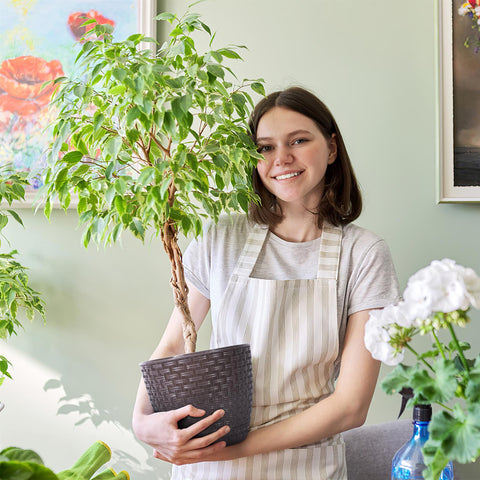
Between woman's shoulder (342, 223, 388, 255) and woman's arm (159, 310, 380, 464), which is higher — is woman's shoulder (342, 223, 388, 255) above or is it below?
above

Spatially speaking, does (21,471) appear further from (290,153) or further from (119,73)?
(290,153)

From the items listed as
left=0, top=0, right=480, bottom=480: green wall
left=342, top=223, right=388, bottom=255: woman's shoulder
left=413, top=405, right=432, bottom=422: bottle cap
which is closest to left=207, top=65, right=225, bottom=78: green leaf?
left=342, top=223, right=388, bottom=255: woman's shoulder

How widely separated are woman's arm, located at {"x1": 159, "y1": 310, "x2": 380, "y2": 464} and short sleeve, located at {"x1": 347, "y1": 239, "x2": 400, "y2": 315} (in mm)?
79

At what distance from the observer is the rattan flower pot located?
3.16 feet

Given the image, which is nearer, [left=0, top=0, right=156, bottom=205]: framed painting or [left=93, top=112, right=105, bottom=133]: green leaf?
[left=93, top=112, right=105, bottom=133]: green leaf

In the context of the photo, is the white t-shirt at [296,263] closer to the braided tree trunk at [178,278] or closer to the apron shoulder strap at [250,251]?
the apron shoulder strap at [250,251]

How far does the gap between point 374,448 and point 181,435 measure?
0.57 m

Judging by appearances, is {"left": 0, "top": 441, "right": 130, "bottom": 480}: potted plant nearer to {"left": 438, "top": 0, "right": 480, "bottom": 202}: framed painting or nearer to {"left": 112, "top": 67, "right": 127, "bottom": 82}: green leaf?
{"left": 112, "top": 67, "right": 127, "bottom": 82}: green leaf

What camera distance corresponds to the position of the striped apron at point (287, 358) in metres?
1.16

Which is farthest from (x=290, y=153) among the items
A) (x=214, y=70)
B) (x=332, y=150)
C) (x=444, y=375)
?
(x=444, y=375)

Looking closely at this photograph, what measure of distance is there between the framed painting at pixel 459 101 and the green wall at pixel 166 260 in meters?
0.03

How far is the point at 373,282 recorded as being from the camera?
1.18m

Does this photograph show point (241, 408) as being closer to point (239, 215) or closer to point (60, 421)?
point (239, 215)

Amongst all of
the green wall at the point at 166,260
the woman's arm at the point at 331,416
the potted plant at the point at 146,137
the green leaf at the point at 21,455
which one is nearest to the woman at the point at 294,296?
the woman's arm at the point at 331,416
